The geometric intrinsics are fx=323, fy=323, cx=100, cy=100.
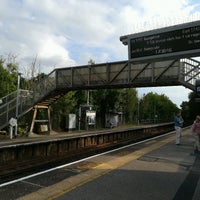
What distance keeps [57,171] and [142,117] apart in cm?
8285

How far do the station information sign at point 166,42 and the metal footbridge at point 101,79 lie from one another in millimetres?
11676

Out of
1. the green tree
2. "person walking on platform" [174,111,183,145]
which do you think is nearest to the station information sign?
"person walking on platform" [174,111,183,145]

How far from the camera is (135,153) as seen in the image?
47.1ft

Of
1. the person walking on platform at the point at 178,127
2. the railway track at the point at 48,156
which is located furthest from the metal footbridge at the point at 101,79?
the railway track at the point at 48,156

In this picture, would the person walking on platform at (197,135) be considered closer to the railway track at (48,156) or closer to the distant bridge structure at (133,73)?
the distant bridge structure at (133,73)

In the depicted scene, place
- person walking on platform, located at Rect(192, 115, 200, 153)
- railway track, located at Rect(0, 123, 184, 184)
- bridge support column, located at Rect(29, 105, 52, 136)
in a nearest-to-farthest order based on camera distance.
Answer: railway track, located at Rect(0, 123, 184, 184) < person walking on platform, located at Rect(192, 115, 200, 153) < bridge support column, located at Rect(29, 105, 52, 136)

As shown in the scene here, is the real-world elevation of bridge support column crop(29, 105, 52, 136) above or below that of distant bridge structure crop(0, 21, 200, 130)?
below

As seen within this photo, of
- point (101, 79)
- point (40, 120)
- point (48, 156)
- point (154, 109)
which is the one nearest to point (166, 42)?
point (48, 156)

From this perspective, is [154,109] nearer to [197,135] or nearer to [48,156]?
[197,135]

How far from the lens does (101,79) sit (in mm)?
28641

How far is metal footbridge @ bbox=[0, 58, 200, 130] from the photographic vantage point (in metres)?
23.8

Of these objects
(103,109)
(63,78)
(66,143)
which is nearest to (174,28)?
(66,143)

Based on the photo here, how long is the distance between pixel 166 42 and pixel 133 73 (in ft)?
51.8

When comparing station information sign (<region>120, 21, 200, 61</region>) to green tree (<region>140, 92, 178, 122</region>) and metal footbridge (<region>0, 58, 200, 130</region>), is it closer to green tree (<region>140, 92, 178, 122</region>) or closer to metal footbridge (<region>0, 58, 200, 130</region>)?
metal footbridge (<region>0, 58, 200, 130</region>)
